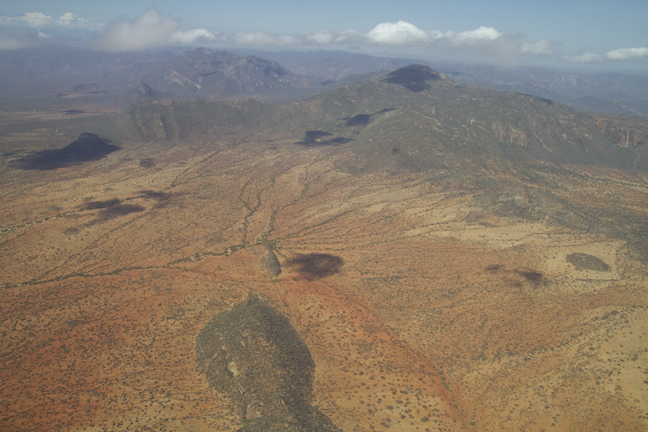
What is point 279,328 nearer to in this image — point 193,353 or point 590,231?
point 193,353

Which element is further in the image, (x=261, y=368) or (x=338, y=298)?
(x=338, y=298)

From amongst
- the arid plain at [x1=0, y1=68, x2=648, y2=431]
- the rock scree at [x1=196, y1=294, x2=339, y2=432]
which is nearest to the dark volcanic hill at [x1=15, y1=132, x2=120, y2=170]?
the arid plain at [x1=0, y1=68, x2=648, y2=431]

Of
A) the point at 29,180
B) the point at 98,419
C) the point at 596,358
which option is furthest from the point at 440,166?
the point at 29,180

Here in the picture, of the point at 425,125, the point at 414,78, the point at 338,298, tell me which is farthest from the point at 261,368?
the point at 414,78

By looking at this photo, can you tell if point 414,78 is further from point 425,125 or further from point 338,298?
point 338,298

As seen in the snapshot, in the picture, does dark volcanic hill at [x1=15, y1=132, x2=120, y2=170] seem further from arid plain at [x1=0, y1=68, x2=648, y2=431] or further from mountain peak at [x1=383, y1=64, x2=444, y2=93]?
mountain peak at [x1=383, y1=64, x2=444, y2=93]

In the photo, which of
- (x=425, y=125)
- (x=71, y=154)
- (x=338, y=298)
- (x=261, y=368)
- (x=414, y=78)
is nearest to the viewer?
(x=261, y=368)
